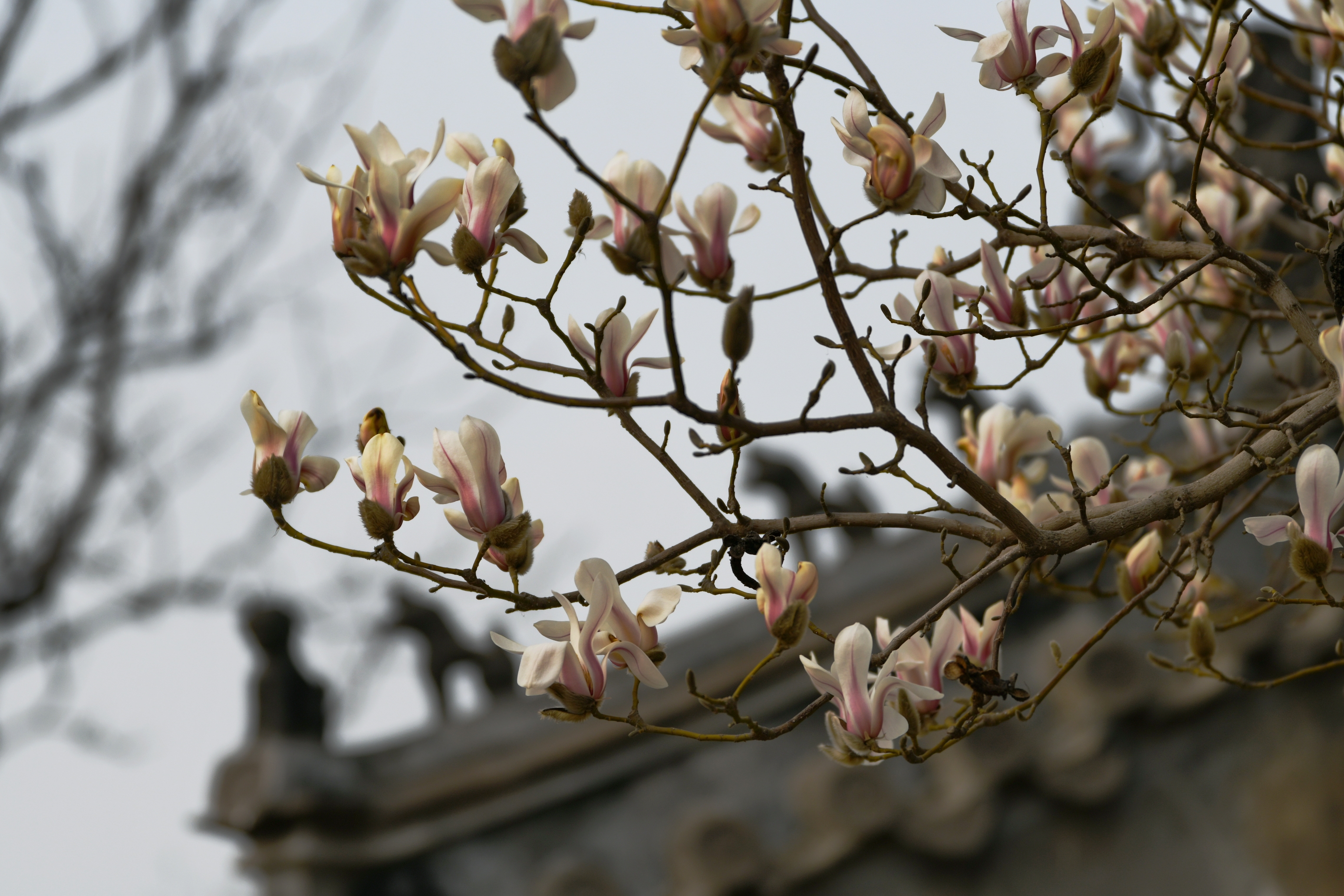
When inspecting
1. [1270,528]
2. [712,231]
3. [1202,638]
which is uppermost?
[712,231]

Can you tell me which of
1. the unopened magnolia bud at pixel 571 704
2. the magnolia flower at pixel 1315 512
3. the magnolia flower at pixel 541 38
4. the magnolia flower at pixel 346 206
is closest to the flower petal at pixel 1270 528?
the magnolia flower at pixel 1315 512

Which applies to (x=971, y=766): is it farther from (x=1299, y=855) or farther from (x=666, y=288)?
(x=666, y=288)

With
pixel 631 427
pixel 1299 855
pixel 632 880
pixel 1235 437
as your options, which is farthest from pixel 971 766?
pixel 631 427

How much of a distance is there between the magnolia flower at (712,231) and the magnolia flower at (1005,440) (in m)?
0.48

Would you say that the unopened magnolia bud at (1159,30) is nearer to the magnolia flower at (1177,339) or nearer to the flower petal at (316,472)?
the magnolia flower at (1177,339)

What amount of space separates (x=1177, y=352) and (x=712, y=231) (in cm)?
72

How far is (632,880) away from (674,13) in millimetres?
2626

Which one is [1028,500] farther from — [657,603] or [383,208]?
[383,208]

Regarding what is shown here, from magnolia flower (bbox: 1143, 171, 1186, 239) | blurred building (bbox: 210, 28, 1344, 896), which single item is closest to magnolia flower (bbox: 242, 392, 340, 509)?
magnolia flower (bbox: 1143, 171, 1186, 239)

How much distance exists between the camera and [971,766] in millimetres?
2682

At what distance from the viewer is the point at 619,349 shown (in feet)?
3.50

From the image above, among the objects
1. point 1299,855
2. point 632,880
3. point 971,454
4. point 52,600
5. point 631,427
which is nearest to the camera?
point 631,427

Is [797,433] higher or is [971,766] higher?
[797,433]

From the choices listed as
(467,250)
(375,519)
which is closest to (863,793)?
(375,519)
